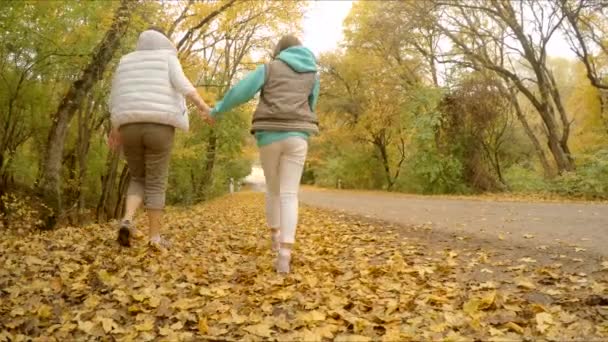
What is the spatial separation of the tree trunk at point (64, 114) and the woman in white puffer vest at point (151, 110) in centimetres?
373

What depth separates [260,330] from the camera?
246 centimetres

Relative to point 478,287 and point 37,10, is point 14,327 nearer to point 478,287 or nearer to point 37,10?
point 478,287

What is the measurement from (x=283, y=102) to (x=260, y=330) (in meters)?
1.84

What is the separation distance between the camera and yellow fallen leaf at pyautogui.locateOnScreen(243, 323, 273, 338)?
2421 mm

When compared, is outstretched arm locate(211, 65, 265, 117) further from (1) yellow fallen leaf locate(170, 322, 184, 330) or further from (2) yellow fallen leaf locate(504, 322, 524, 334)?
(2) yellow fallen leaf locate(504, 322, 524, 334)

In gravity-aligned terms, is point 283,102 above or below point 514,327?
above

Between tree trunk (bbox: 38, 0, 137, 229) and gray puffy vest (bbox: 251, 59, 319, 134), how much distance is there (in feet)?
16.6

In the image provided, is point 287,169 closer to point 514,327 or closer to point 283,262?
point 283,262

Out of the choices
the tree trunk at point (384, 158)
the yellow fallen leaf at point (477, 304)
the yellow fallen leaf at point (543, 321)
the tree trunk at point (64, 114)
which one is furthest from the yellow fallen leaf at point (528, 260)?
the tree trunk at point (384, 158)

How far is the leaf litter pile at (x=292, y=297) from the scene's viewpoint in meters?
2.46

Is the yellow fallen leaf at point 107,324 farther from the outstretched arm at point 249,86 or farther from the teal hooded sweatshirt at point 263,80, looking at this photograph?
the outstretched arm at point 249,86

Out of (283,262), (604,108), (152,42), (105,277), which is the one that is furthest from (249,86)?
(604,108)

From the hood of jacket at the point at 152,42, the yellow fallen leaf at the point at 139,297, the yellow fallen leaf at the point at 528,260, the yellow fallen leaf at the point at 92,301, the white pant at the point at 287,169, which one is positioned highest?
the hood of jacket at the point at 152,42

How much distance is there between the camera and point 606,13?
17281 millimetres
